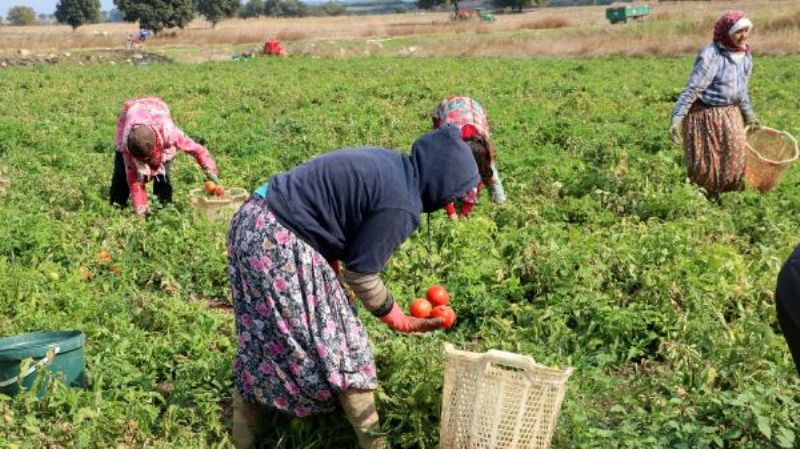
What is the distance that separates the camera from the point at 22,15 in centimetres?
13050

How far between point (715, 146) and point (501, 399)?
522cm

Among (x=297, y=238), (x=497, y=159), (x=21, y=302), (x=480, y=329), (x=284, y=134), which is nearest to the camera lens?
(x=297, y=238)

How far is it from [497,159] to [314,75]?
513 inches

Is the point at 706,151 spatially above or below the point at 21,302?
above

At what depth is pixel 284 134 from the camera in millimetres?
12078

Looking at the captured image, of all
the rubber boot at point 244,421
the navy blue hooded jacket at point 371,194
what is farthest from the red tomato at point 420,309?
the rubber boot at point 244,421

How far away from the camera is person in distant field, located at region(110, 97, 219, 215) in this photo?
20.5 feet

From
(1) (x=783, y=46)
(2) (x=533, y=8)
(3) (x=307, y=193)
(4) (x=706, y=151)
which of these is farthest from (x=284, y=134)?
(2) (x=533, y=8)

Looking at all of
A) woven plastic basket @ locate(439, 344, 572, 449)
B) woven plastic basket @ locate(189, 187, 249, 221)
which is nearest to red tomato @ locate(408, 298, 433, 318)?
woven plastic basket @ locate(439, 344, 572, 449)

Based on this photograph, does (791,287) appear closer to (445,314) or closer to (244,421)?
(445,314)

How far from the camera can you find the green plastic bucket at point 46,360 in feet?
12.9

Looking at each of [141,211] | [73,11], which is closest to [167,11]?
[73,11]

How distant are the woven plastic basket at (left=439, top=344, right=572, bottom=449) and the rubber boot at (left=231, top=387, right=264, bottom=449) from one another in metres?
0.99

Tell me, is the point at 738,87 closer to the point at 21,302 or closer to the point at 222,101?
the point at 21,302
